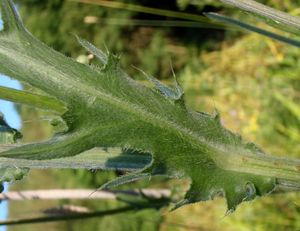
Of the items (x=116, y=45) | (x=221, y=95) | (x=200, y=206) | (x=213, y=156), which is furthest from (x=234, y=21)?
(x=116, y=45)

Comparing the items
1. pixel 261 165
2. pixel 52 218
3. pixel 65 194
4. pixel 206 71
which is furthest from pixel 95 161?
pixel 206 71

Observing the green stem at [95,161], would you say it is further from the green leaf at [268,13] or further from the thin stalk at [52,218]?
the thin stalk at [52,218]

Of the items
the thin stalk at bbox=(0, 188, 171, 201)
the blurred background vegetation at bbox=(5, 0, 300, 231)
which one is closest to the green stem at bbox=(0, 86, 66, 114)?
the thin stalk at bbox=(0, 188, 171, 201)

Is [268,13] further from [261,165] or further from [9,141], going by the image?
[9,141]

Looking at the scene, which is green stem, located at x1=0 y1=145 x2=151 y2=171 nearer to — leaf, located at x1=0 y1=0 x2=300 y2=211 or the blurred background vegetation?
leaf, located at x1=0 y1=0 x2=300 y2=211

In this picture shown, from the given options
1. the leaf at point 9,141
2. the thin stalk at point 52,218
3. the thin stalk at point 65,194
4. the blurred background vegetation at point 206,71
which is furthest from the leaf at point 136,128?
the blurred background vegetation at point 206,71

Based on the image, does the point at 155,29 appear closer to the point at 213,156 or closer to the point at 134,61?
the point at 134,61
